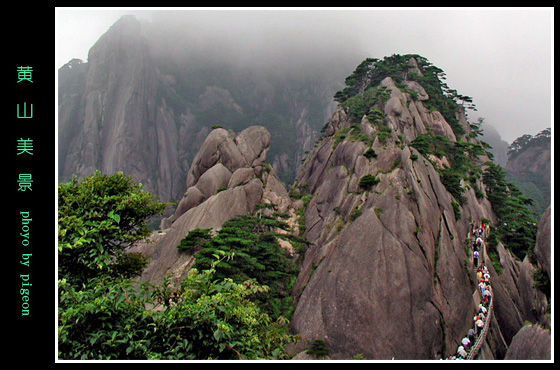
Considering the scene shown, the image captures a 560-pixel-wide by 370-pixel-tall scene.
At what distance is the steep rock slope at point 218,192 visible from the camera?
910 inches

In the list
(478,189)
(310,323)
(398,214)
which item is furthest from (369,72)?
(310,323)

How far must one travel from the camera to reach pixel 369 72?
41.8 m

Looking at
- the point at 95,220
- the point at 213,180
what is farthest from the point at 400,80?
the point at 95,220

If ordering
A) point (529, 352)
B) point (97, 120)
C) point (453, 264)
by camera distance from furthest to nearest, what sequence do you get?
point (97, 120)
point (453, 264)
point (529, 352)

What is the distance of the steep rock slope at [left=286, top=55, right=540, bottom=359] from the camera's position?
15.8 m

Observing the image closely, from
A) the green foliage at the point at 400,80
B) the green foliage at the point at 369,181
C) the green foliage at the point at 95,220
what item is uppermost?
the green foliage at the point at 400,80

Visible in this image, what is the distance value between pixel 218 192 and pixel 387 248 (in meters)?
16.6

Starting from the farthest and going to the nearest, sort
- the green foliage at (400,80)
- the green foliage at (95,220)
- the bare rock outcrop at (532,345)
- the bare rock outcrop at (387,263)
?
1. the green foliage at (400,80)
2. the bare rock outcrop at (387,263)
3. the bare rock outcrop at (532,345)
4. the green foliage at (95,220)

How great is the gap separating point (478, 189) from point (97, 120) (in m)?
64.0

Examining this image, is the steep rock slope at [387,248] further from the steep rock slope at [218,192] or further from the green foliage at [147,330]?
the green foliage at [147,330]

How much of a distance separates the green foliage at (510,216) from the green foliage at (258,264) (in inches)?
681

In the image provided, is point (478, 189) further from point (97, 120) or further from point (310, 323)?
point (97, 120)

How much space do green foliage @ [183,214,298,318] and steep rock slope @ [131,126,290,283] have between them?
12.4ft

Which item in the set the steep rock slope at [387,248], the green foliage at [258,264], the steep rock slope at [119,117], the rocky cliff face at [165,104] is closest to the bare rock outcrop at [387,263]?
the steep rock slope at [387,248]
